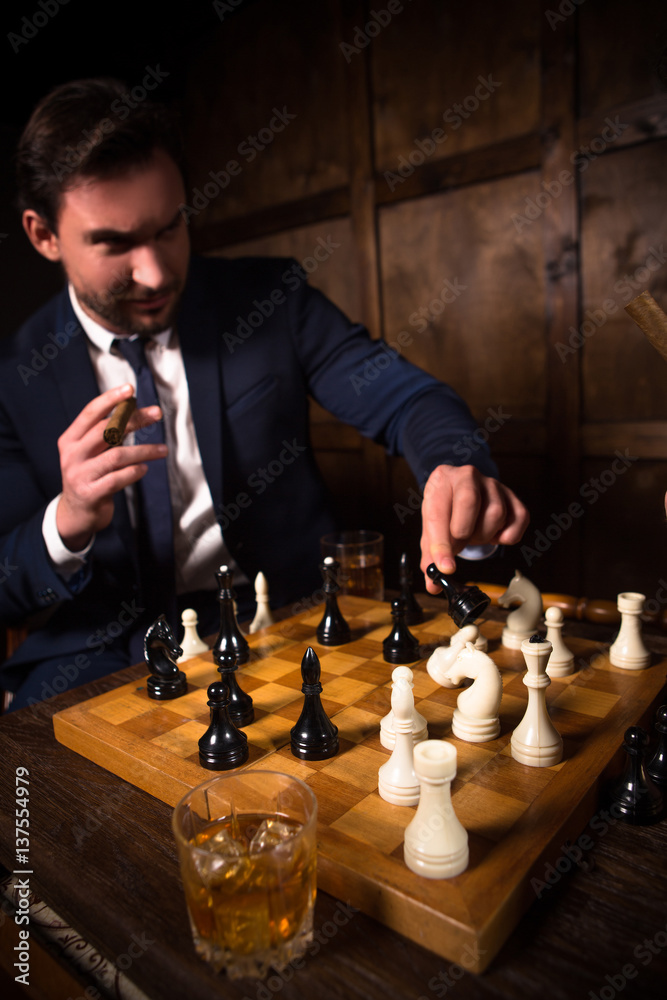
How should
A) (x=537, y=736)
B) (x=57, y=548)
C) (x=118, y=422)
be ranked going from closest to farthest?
(x=537, y=736) → (x=118, y=422) → (x=57, y=548)

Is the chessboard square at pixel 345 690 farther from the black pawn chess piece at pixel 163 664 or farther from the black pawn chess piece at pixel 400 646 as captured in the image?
the black pawn chess piece at pixel 163 664

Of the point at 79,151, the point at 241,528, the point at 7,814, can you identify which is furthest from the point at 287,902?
the point at 79,151

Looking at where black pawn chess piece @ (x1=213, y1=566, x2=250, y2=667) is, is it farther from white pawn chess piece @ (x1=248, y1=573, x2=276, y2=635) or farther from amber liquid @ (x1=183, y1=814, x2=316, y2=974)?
amber liquid @ (x1=183, y1=814, x2=316, y2=974)

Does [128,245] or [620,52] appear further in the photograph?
[620,52]

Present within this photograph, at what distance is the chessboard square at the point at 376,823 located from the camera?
2.69 ft

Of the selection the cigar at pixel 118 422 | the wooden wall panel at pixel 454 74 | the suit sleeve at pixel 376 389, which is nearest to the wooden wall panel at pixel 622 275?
the wooden wall panel at pixel 454 74

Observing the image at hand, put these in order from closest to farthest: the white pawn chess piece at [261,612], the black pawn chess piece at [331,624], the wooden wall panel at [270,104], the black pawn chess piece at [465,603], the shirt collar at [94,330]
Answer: the black pawn chess piece at [465,603] → the black pawn chess piece at [331,624] → the white pawn chess piece at [261,612] → the shirt collar at [94,330] → the wooden wall panel at [270,104]

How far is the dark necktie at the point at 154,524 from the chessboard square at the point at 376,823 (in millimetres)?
1533

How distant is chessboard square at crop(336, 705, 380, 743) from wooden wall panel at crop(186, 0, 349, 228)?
340 cm

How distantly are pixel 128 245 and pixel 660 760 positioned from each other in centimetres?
208

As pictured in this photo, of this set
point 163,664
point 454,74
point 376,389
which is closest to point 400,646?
point 163,664

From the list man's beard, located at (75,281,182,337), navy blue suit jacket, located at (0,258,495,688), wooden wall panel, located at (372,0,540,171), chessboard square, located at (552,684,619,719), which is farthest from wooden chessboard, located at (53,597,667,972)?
wooden wall panel, located at (372,0,540,171)

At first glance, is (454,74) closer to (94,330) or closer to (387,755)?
(94,330)

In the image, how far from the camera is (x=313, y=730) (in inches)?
40.1
